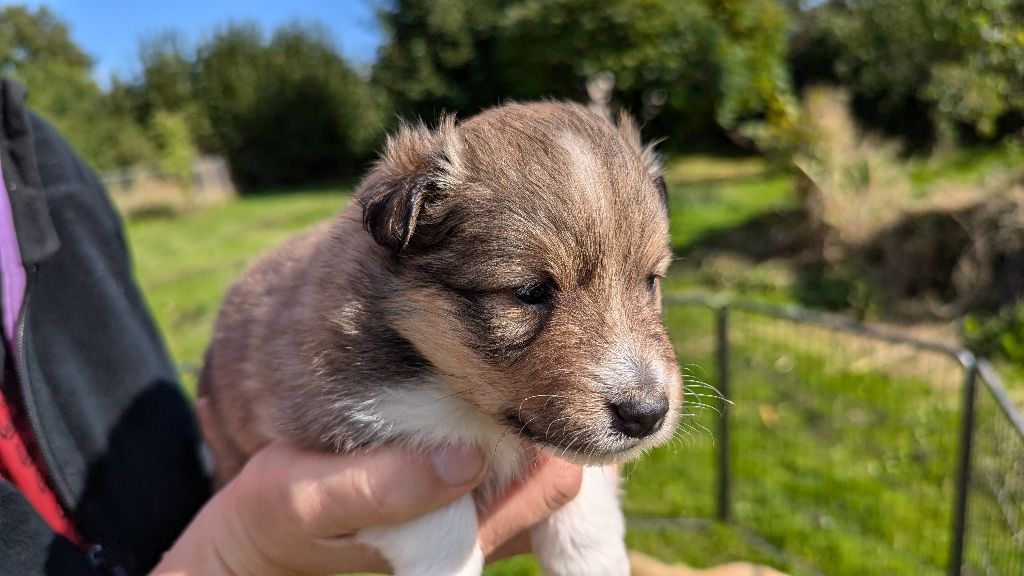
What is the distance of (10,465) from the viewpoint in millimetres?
2164

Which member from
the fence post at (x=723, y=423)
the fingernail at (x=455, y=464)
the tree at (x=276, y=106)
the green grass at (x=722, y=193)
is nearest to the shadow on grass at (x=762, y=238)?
the green grass at (x=722, y=193)

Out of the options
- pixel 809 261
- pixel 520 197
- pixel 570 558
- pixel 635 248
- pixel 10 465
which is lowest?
pixel 809 261

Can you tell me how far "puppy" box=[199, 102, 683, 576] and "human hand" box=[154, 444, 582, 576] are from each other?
0.08 m

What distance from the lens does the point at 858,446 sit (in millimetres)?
6695

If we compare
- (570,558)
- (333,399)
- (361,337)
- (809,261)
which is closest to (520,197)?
(361,337)

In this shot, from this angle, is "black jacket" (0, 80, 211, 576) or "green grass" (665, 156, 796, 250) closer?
"black jacket" (0, 80, 211, 576)

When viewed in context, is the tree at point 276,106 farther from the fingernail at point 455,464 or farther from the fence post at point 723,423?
the fingernail at point 455,464

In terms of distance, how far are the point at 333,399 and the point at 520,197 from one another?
0.77 metres

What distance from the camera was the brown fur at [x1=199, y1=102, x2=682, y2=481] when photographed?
186 centimetres

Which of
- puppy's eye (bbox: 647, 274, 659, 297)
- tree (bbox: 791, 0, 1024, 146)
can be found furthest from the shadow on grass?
puppy's eye (bbox: 647, 274, 659, 297)

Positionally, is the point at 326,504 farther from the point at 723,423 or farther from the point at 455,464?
the point at 723,423

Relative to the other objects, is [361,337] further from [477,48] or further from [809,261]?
[477,48]

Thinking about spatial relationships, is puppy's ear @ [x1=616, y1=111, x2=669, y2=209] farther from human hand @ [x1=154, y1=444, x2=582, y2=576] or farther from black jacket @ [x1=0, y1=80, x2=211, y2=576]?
black jacket @ [x1=0, y1=80, x2=211, y2=576]

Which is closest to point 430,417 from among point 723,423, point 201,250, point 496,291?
point 496,291
